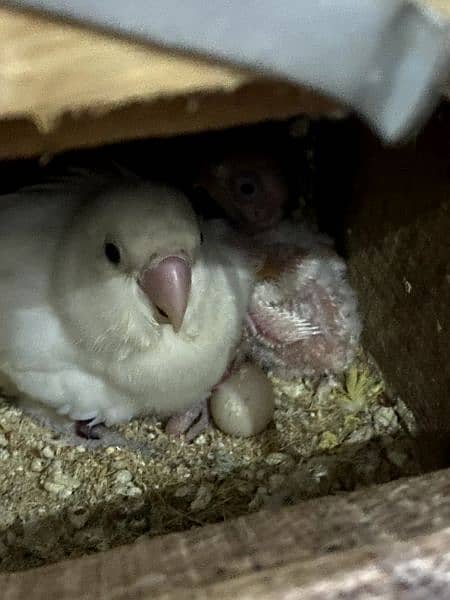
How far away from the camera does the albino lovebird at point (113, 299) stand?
3.24ft

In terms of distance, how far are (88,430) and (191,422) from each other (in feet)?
0.55

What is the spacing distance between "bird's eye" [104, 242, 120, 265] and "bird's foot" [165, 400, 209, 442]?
36 cm

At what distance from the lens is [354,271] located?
136 cm

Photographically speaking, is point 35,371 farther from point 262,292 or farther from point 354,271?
point 354,271

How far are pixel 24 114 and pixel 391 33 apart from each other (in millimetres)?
247

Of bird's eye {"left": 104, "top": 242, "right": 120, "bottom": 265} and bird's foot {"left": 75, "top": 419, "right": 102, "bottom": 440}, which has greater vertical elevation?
bird's eye {"left": 104, "top": 242, "right": 120, "bottom": 265}

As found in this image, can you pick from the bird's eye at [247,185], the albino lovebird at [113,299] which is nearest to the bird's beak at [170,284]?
the albino lovebird at [113,299]

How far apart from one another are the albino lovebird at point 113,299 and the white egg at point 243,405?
0.04m

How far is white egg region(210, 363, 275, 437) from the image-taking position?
1244 millimetres

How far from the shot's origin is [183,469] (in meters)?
1.25

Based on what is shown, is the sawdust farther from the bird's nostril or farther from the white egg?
the bird's nostril

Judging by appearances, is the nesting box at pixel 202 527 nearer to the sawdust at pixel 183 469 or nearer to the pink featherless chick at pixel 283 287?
the sawdust at pixel 183 469

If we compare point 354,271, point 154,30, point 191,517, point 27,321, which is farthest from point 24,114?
point 354,271

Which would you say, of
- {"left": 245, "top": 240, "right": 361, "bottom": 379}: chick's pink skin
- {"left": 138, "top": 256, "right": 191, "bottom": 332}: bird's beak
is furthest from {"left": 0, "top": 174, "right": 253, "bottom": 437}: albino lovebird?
{"left": 245, "top": 240, "right": 361, "bottom": 379}: chick's pink skin
